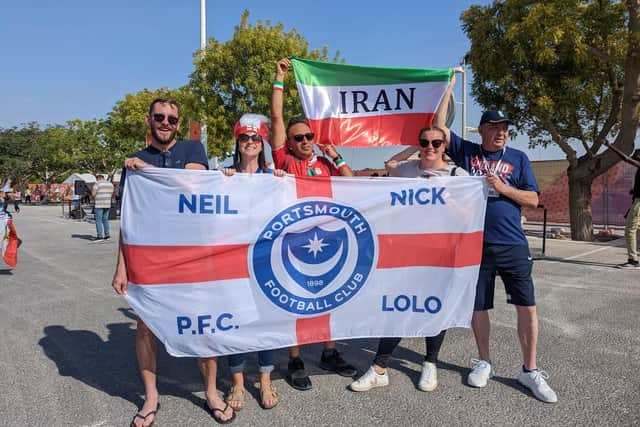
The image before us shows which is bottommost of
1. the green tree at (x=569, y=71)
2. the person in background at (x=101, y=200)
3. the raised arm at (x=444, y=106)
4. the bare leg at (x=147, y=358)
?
the bare leg at (x=147, y=358)

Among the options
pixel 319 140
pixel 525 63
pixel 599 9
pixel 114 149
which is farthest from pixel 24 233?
pixel 114 149

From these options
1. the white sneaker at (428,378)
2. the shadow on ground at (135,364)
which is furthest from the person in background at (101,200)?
the white sneaker at (428,378)

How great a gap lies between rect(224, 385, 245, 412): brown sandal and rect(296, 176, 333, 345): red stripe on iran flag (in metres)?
0.49

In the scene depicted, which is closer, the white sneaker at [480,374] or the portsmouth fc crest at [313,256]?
the portsmouth fc crest at [313,256]

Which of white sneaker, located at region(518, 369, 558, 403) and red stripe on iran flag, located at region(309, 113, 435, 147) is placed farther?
red stripe on iran flag, located at region(309, 113, 435, 147)

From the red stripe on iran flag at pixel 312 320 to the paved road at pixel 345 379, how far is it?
40 centimetres

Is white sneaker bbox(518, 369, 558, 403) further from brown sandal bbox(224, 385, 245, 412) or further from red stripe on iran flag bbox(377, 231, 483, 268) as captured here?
brown sandal bbox(224, 385, 245, 412)

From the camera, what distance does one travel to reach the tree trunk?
11.5 m

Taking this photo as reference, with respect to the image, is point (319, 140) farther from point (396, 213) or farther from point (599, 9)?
point (599, 9)

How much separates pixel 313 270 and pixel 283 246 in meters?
0.27

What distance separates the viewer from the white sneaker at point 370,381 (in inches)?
125

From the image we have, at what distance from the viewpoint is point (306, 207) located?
10.3 ft

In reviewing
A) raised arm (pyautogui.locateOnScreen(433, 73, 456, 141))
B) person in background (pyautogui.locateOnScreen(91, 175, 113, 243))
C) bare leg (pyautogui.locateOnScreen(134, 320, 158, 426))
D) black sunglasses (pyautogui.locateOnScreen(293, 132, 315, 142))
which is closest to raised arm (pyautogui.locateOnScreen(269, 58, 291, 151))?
black sunglasses (pyautogui.locateOnScreen(293, 132, 315, 142))

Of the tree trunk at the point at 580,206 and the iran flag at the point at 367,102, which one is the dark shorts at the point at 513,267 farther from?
the tree trunk at the point at 580,206
